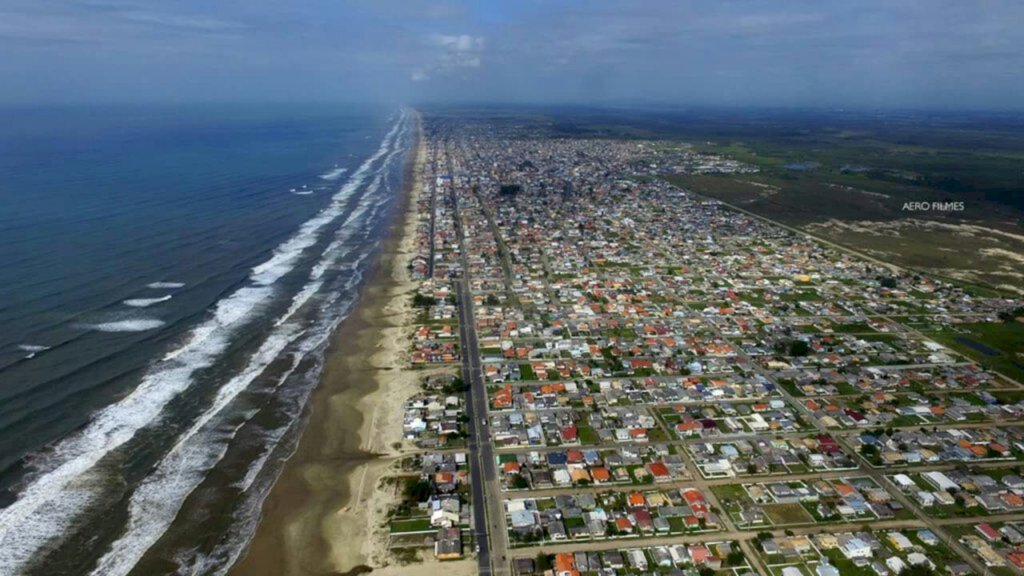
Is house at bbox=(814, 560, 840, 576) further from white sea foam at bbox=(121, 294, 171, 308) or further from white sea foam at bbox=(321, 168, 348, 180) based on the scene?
white sea foam at bbox=(321, 168, 348, 180)

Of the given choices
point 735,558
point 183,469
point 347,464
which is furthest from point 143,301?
point 735,558

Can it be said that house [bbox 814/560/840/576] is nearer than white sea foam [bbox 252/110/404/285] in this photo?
Yes

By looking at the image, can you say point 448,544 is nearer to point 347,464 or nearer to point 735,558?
point 347,464

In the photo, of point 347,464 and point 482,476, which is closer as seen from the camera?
point 482,476

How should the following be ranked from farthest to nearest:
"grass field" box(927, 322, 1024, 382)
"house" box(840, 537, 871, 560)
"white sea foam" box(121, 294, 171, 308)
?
1. "white sea foam" box(121, 294, 171, 308)
2. "grass field" box(927, 322, 1024, 382)
3. "house" box(840, 537, 871, 560)

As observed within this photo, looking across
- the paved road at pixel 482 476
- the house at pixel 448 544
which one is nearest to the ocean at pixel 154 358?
the house at pixel 448 544

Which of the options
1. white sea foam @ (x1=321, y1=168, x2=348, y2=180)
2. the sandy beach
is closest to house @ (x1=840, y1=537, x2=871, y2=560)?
the sandy beach
